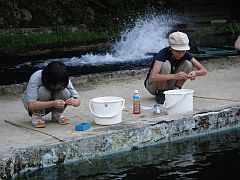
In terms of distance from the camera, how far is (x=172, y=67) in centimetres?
→ 792

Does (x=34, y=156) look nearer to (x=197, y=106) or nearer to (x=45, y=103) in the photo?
(x=45, y=103)

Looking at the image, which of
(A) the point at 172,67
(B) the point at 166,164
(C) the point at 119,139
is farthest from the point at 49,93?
(A) the point at 172,67

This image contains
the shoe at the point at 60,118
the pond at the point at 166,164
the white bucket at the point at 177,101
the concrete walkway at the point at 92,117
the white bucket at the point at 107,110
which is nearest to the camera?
the pond at the point at 166,164

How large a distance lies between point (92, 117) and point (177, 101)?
102 centimetres

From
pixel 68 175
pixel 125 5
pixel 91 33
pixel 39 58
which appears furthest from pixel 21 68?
pixel 125 5

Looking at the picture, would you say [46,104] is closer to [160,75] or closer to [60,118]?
[60,118]

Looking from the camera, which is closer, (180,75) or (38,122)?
(38,122)

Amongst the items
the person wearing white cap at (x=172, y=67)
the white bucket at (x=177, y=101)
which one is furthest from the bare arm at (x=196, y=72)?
the white bucket at (x=177, y=101)

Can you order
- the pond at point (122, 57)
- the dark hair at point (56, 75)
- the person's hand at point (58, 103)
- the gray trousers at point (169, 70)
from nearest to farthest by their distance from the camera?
the dark hair at point (56, 75) → the person's hand at point (58, 103) → the gray trousers at point (169, 70) → the pond at point (122, 57)

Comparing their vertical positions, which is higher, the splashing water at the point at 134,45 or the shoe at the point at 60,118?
the splashing water at the point at 134,45

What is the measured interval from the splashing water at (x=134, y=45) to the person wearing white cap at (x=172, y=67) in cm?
Answer: 604

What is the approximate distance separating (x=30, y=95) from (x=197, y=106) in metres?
2.25

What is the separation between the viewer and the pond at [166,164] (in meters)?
5.85

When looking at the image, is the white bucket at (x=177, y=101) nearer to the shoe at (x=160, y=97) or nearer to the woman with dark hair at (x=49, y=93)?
the shoe at (x=160, y=97)
